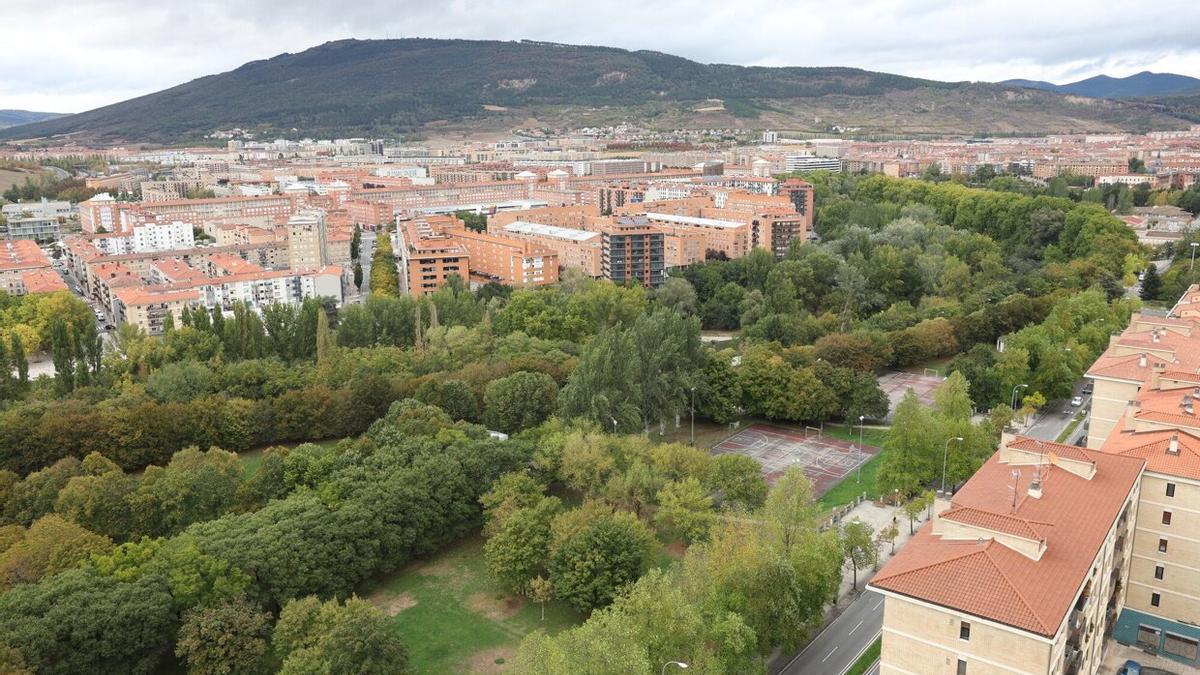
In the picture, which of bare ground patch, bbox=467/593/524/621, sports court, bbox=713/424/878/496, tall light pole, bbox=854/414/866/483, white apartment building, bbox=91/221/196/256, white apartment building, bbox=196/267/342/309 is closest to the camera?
bare ground patch, bbox=467/593/524/621

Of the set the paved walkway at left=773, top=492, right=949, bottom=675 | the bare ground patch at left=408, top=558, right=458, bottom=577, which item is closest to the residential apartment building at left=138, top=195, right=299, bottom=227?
the bare ground patch at left=408, top=558, right=458, bottom=577

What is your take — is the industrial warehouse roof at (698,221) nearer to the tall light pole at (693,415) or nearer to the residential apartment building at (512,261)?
the residential apartment building at (512,261)

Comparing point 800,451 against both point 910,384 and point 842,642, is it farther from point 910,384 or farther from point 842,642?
point 842,642

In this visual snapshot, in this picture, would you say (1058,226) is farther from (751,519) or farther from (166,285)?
(166,285)

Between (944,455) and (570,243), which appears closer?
(944,455)

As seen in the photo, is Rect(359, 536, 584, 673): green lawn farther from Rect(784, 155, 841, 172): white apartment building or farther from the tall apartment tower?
Rect(784, 155, 841, 172): white apartment building

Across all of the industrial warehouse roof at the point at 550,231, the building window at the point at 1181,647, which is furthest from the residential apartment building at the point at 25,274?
the building window at the point at 1181,647

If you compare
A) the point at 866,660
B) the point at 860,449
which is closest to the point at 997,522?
the point at 866,660

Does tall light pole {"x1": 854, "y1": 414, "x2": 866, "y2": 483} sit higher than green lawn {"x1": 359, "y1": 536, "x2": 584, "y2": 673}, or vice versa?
tall light pole {"x1": 854, "y1": 414, "x2": 866, "y2": 483}
